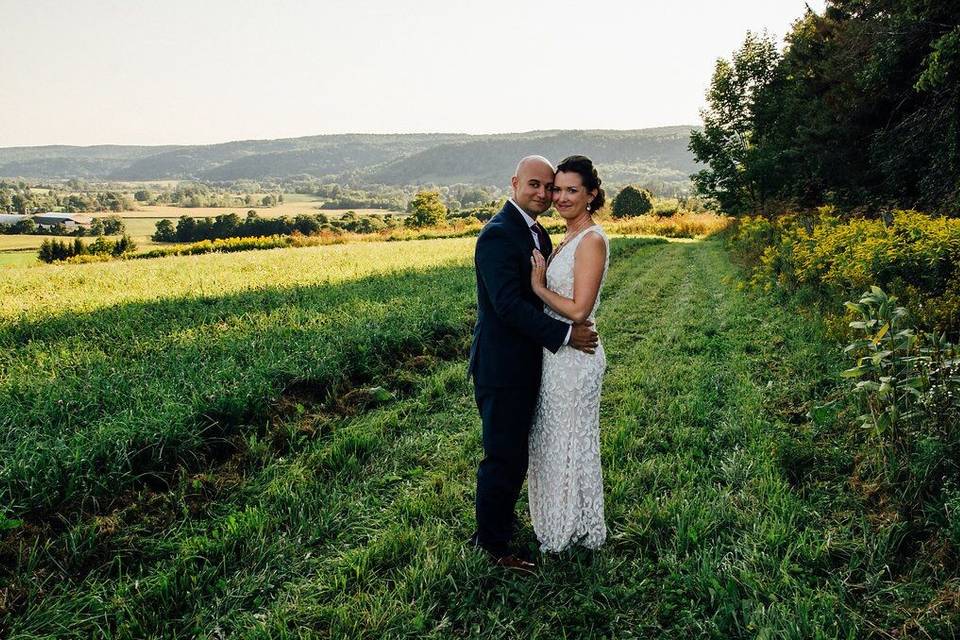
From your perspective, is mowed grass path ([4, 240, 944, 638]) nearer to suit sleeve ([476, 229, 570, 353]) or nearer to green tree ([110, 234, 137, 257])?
suit sleeve ([476, 229, 570, 353])

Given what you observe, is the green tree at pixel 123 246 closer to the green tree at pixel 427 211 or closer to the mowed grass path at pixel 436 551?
the green tree at pixel 427 211

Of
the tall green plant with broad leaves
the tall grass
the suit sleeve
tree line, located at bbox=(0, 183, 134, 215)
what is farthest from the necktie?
tree line, located at bbox=(0, 183, 134, 215)

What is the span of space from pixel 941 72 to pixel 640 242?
569 inches

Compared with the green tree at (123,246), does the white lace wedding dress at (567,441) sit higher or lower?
higher

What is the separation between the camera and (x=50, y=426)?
400 cm

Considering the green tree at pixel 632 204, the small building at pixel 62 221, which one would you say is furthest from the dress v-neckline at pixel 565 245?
the small building at pixel 62 221

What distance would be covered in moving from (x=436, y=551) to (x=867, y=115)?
18.5 meters

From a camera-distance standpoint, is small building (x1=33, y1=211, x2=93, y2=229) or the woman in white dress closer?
the woman in white dress

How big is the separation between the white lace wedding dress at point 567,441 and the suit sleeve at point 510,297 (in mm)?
218

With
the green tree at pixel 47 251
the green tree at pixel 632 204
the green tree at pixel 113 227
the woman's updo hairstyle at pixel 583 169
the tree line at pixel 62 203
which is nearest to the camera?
the woman's updo hairstyle at pixel 583 169

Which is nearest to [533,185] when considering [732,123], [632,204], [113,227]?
[732,123]

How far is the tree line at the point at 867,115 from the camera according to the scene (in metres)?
11.2

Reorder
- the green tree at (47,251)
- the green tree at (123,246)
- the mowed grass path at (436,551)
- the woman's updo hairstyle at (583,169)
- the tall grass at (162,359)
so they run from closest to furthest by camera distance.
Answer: the mowed grass path at (436,551)
the woman's updo hairstyle at (583,169)
the tall grass at (162,359)
the green tree at (47,251)
the green tree at (123,246)

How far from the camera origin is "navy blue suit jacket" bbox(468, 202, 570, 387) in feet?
9.41
